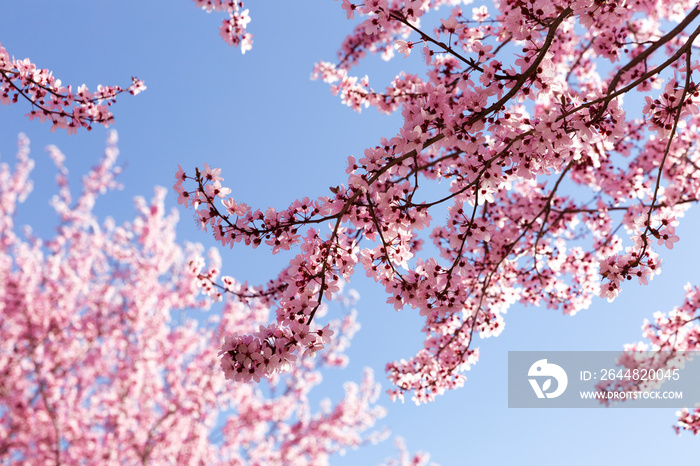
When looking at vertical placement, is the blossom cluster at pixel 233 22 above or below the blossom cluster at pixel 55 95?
above

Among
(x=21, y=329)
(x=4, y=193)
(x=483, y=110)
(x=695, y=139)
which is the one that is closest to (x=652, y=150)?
(x=695, y=139)

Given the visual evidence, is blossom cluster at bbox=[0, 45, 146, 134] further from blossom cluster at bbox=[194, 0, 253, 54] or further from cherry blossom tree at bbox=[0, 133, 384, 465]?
cherry blossom tree at bbox=[0, 133, 384, 465]

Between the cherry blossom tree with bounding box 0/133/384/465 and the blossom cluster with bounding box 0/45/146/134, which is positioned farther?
the cherry blossom tree with bounding box 0/133/384/465

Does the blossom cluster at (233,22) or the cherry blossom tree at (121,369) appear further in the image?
the cherry blossom tree at (121,369)

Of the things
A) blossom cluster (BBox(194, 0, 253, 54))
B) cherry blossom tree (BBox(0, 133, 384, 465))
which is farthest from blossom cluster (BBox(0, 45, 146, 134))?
cherry blossom tree (BBox(0, 133, 384, 465))

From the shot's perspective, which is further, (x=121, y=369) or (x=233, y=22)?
(x=121, y=369)

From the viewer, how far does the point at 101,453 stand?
40.2 feet

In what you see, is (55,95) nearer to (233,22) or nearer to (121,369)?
(233,22)

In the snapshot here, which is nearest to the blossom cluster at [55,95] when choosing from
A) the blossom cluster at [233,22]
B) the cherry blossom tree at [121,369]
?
the blossom cluster at [233,22]

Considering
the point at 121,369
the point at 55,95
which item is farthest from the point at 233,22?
the point at 121,369

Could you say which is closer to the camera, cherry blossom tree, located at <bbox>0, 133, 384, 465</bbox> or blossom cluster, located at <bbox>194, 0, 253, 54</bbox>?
blossom cluster, located at <bbox>194, 0, 253, 54</bbox>

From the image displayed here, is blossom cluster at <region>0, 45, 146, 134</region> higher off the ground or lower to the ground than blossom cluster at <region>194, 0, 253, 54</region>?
lower

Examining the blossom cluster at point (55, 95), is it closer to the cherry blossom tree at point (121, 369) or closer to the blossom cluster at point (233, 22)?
the blossom cluster at point (233, 22)

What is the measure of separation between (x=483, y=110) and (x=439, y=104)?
0.89 ft
